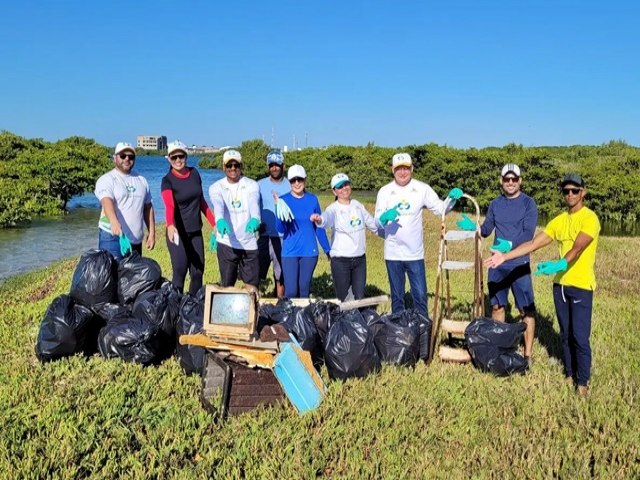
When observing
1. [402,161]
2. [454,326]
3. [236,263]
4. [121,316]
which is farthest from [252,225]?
[454,326]

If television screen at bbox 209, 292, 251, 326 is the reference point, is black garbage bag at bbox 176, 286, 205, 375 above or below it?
below

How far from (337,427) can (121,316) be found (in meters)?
2.15

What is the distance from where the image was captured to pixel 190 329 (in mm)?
4066

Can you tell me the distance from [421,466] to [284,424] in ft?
2.82

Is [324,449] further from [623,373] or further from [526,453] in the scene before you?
[623,373]

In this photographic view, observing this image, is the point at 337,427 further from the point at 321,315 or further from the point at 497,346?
the point at 497,346

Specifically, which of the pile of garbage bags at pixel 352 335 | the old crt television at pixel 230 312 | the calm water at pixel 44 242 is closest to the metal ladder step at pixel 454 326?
the pile of garbage bags at pixel 352 335

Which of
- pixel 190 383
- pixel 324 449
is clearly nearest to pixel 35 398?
pixel 190 383

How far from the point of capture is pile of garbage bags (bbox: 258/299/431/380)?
12.5 ft

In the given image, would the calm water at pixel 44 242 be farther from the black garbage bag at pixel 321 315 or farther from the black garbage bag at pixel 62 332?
the black garbage bag at pixel 321 315

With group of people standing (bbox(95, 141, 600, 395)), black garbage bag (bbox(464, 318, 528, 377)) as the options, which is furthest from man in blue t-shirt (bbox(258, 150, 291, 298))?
black garbage bag (bbox(464, 318, 528, 377))

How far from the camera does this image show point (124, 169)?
4.75 m

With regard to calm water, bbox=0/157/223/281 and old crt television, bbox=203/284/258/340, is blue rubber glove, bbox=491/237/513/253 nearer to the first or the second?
old crt television, bbox=203/284/258/340

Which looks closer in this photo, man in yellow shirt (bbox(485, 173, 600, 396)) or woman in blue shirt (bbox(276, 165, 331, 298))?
man in yellow shirt (bbox(485, 173, 600, 396))
